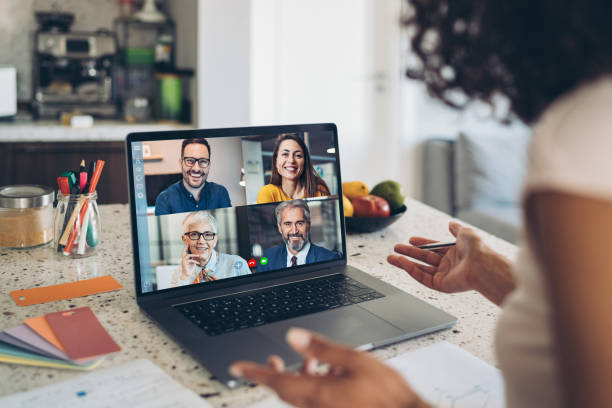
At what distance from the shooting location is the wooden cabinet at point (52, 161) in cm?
284

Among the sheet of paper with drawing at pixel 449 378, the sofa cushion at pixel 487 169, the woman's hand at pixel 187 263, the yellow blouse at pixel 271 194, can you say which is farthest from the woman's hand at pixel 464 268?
the sofa cushion at pixel 487 169

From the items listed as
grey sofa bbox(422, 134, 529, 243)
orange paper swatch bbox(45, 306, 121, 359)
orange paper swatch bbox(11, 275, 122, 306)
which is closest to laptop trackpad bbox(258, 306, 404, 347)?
orange paper swatch bbox(45, 306, 121, 359)

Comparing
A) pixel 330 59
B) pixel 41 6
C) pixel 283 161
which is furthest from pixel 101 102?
pixel 283 161

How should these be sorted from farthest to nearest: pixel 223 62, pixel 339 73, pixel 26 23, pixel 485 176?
pixel 339 73 → pixel 485 176 → pixel 26 23 → pixel 223 62

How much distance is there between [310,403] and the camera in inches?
24.2

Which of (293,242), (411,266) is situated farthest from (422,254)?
(293,242)

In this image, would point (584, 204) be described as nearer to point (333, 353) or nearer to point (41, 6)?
point (333, 353)

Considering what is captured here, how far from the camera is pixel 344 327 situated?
37.7 inches

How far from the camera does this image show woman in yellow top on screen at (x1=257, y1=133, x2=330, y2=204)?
1138 mm

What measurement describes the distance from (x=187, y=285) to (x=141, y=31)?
2.86 meters

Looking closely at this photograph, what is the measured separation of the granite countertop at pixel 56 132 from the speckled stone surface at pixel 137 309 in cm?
155

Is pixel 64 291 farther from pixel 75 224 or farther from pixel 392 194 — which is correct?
pixel 392 194

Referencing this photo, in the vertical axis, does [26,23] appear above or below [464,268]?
above

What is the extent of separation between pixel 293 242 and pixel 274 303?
0.18 metres
